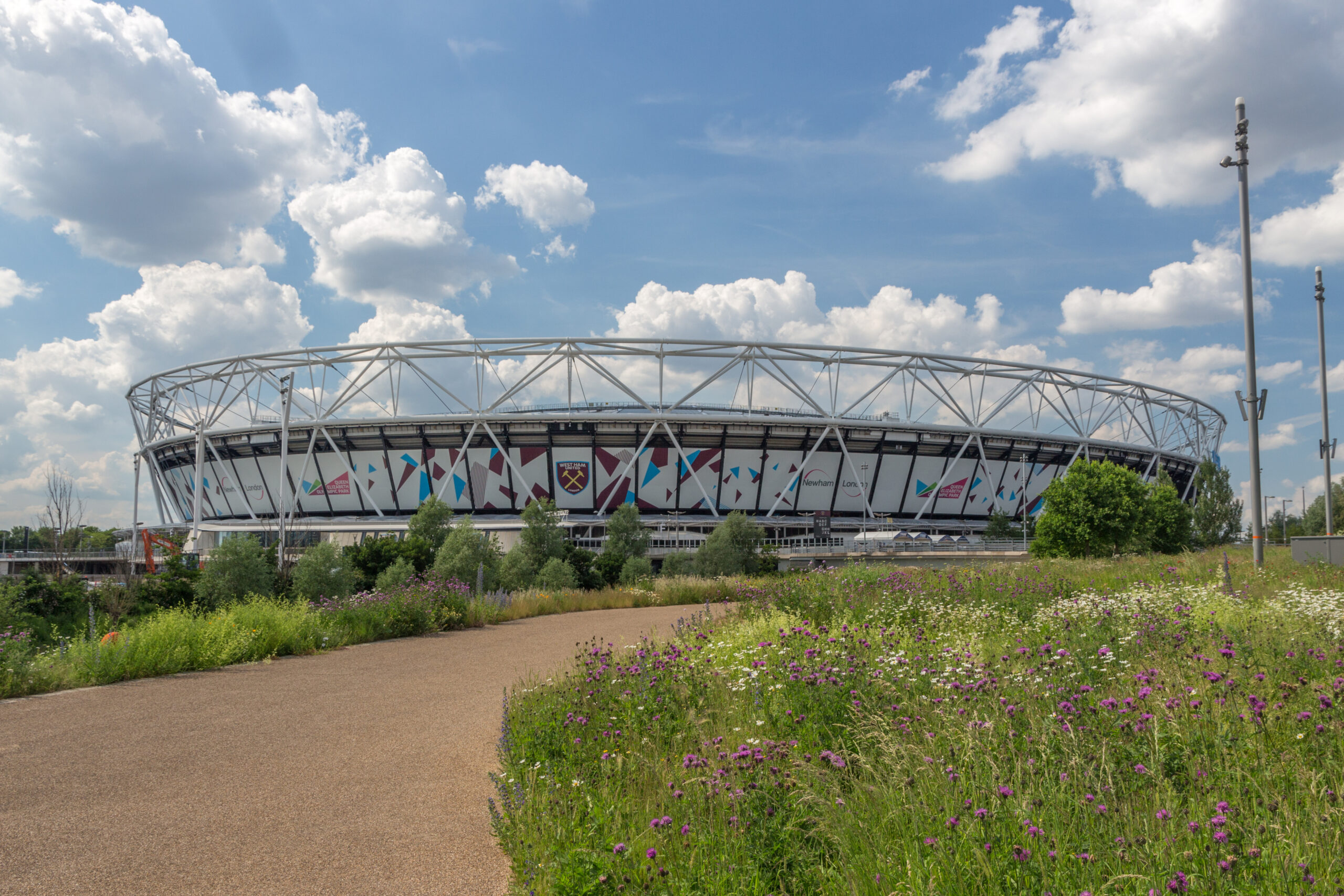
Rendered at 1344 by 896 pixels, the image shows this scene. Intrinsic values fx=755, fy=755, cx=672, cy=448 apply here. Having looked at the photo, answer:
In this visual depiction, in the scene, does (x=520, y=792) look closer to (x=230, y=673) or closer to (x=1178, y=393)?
(x=230, y=673)

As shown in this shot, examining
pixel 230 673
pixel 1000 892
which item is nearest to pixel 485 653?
pixel 230 673

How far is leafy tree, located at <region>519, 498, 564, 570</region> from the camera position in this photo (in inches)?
1268

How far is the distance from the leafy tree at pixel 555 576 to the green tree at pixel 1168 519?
31.7 m

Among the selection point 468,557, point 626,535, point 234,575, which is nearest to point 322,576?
point 234,575

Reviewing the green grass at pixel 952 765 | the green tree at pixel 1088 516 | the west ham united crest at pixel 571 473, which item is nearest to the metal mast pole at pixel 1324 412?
the green tree at pixel 1088 516

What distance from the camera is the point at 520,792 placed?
4785mm

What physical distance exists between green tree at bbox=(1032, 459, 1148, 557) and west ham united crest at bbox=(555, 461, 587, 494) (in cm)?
3026

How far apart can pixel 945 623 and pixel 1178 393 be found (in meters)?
74.7

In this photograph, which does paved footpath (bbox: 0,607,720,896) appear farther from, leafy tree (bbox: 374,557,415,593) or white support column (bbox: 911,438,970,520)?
white support column (bbox: 911,438,970,520)

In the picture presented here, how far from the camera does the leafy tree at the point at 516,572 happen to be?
28625mm

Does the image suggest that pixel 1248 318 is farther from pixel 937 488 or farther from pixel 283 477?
pixel 937 488

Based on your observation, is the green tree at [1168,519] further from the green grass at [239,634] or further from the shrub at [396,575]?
the green grass at [239,634]

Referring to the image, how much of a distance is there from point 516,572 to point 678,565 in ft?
33.1

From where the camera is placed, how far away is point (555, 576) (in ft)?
92.5
